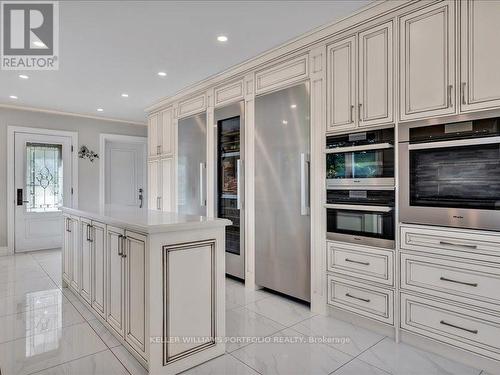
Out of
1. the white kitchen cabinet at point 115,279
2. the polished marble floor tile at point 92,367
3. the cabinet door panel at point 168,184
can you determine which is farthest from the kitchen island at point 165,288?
the cabinet door panel at point 168,184

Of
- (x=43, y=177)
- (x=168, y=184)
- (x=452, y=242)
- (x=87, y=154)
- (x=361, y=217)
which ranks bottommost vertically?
(x=452, y=242)

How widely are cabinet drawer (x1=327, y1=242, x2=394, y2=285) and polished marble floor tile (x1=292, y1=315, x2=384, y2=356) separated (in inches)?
17.0

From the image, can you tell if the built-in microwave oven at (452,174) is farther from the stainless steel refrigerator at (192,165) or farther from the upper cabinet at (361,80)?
the stainless steel refrigerator at (192,165)

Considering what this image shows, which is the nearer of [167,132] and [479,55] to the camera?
Answer: [479,55]

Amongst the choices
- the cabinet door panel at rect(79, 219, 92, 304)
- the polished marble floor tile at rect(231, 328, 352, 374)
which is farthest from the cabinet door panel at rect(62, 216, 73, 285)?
the polished marble floor tile at rect(231, 328, 352, 374)

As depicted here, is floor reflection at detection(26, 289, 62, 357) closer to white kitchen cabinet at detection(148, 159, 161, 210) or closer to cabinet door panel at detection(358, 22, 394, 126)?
white kitchen cabinet at detection(148, 159, 161, 210)

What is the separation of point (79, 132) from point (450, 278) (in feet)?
21.0

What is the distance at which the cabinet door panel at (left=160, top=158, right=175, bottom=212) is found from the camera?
4920 millimetres

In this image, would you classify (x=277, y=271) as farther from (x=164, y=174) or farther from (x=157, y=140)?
(x=157, y=140)

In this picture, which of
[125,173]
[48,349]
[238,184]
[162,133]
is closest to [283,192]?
[238,184]

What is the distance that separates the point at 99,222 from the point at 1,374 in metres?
1.10

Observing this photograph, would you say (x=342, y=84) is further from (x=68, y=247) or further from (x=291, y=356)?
(x=68, y=247)

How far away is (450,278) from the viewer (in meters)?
2.10

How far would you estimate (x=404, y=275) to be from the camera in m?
2.31
